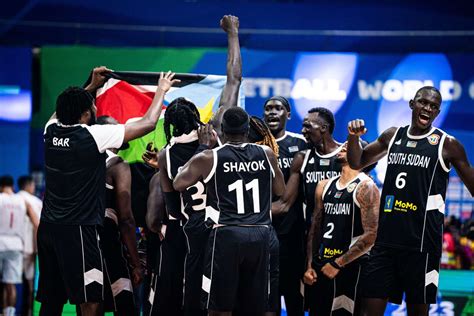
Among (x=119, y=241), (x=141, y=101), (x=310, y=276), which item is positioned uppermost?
(x=141, y=101)

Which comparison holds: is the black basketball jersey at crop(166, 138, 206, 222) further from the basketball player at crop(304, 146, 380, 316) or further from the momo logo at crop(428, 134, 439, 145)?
the momo logo at crop(428, 134, 439, 145)

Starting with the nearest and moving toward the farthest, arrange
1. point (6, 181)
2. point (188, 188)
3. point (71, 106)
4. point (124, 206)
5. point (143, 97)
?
point (71, 106)
point (188, 188)
point (124, 206)
point (143, 97)
point (6, 181)

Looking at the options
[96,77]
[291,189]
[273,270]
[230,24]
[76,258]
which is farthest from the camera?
[291,189]

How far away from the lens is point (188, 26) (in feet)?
49.2

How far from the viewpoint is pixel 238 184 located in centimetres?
627

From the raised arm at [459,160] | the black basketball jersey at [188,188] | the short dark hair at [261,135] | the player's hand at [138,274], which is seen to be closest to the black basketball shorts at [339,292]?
the short dark hair at [261,135]

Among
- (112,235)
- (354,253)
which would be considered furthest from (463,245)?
(112,235)

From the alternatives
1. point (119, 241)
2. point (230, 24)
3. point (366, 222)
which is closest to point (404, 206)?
point (366, 222)

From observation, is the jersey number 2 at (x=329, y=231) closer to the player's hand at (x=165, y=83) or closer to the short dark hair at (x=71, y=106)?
the player's hand at (x=165, y=83)

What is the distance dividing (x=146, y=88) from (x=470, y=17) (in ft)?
28.3

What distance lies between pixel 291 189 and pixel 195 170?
5.86ft

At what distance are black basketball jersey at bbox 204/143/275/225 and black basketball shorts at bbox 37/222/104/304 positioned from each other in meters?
0.94

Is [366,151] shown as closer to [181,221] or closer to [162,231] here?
[181,221]

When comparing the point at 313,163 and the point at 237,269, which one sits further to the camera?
the point at 313,163
